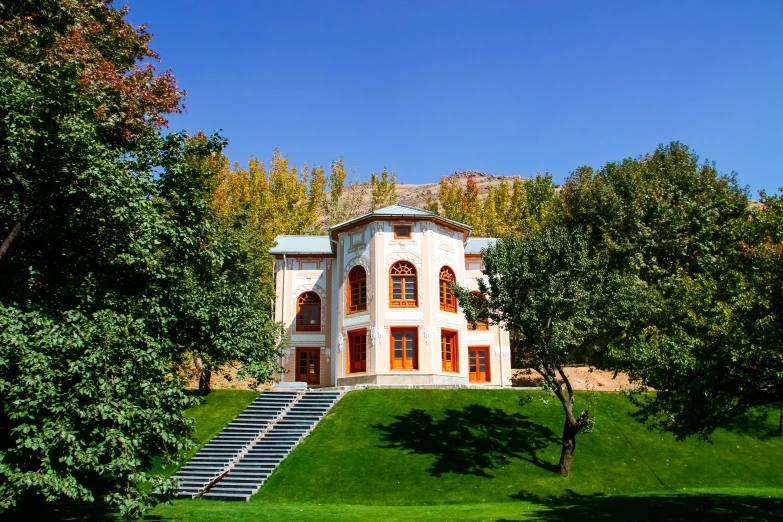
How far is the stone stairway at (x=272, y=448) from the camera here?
68.4 feet

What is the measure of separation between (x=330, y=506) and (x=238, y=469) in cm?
524

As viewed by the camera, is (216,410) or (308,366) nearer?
(216,410)

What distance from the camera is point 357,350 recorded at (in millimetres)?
33062

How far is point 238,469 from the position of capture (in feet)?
73.2

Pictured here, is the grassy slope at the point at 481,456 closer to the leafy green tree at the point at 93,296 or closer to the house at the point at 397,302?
the house at the point at 397,302

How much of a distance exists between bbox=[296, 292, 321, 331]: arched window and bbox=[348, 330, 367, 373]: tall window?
18.3 ft

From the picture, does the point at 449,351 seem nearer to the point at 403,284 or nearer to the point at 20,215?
the point at 403,284

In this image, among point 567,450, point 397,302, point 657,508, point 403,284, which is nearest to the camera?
point 657,508

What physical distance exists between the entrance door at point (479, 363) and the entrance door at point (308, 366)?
9251 mm

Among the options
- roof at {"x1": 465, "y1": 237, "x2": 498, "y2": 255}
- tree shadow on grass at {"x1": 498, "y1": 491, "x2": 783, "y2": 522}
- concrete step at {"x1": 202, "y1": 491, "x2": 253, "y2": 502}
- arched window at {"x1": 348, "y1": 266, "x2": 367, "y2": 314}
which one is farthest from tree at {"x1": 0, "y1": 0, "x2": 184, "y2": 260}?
roof at {"x1": 465, "y1": 237, "x2": 498, "y2": 255}

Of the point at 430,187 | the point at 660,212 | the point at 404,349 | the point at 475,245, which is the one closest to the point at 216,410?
the point at 404,349

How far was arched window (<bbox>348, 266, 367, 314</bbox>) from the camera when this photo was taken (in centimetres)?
3334

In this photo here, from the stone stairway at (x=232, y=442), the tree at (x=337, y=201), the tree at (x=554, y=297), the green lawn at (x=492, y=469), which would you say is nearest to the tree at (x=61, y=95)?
the green lawn at (x=492, y=469)

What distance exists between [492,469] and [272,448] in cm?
825
